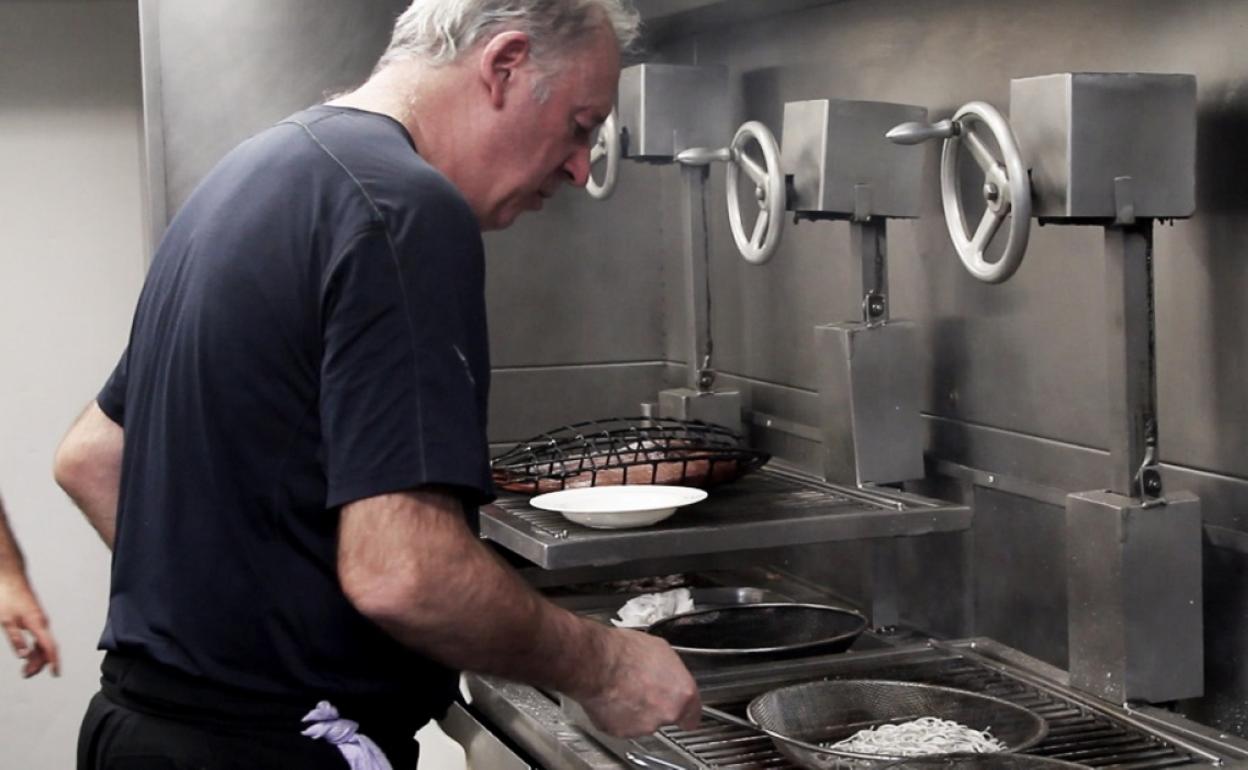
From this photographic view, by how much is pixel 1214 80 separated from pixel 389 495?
3.16 ft

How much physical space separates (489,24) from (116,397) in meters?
0.53

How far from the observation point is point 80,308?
3533 millimetres

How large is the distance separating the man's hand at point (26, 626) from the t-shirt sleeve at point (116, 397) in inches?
11.6

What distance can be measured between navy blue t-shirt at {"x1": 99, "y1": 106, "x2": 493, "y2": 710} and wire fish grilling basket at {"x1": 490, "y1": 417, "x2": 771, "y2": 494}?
68cm

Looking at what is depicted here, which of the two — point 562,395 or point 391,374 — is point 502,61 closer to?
point 391,374

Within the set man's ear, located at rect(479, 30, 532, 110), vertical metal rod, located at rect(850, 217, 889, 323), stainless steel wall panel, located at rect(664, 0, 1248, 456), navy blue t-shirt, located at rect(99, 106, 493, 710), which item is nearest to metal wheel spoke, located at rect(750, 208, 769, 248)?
vertical metal rod, located at rect(850, 217, 889, 323)

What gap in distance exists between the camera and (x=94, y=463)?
5.27ft

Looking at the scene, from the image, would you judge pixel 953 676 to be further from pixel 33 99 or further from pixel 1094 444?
→ pixel 33 99

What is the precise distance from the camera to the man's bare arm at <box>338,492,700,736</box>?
4.08 feet

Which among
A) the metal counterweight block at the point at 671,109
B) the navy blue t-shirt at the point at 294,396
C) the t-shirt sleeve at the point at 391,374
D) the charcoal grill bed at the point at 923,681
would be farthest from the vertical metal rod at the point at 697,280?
the t-shirt sleeve at the point at 391,374

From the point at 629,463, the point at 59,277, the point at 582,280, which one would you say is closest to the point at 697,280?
the point at 582,280

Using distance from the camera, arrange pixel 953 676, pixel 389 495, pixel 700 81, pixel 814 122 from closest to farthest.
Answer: pixel 389 495 → pixel 953 676 → pixel 814 122 → pixel 700 81

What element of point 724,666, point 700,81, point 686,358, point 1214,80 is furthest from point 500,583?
point 686,358

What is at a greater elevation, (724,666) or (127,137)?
(127,137)
